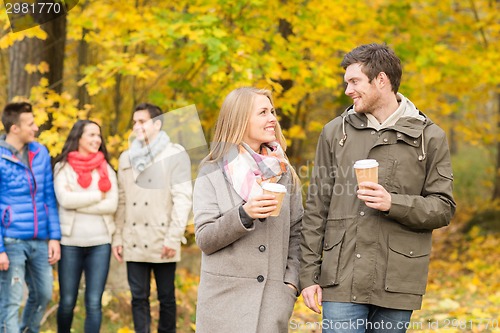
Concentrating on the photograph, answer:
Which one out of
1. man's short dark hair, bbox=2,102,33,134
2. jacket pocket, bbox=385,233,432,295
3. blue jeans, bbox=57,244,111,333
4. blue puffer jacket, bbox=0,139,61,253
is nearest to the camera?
jacket pocket, bbox=385,233,432,295

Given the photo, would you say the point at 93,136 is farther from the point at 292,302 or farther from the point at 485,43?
the point at 485,43

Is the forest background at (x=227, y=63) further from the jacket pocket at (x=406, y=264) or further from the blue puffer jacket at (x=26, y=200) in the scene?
the jacket pocket at (x=406, y=264)

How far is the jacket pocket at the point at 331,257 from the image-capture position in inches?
123

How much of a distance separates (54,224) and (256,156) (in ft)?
8.28

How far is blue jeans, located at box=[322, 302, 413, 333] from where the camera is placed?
3.11m

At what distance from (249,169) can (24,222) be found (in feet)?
8.18

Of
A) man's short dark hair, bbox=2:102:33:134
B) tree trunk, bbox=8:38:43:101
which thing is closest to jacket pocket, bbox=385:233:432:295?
man's short dark hair, bbox=2:102:33:134

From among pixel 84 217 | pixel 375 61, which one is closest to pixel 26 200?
pixel 84 217

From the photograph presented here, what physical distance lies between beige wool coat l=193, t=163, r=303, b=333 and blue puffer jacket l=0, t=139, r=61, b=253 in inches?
88.4

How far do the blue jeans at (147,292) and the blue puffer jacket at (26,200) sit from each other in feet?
2.30

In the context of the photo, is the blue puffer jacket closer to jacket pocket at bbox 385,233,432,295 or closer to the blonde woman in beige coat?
the blonde woman in beige coat

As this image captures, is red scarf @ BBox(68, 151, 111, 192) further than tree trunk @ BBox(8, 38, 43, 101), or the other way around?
tree trunk @ BBox(8, 38, 43, 101)

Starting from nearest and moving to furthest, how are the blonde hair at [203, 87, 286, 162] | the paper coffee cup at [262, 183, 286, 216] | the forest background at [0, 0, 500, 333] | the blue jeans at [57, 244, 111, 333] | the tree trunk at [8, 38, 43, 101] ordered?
the paper coffee cup at [262, 183, 286, 216]
the blonde hair at [203, 87, 286, 162]
the blue jeans at [57, 244, 111, 333]
the forest background at [0, 0, 500, 333]
the tree trunk at [8, 38, 43, 101]

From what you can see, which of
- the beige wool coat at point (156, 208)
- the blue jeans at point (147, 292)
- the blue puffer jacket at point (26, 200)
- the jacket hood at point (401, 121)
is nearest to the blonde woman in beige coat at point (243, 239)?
the jacket hood at point (401, 121)
